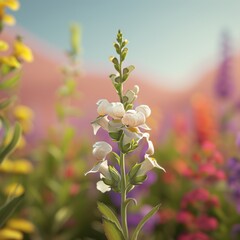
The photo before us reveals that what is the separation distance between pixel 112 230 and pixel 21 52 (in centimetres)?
107

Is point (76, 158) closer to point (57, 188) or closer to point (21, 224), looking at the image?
point (57, 188)

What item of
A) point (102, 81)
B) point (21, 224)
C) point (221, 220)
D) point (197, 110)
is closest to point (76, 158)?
point (197, 110)

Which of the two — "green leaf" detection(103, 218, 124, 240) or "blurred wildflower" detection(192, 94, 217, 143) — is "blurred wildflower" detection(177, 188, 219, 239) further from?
"blurred wildflower" detection(192, 94, 217, 143)

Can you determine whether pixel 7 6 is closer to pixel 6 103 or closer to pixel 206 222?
pixel 6 103

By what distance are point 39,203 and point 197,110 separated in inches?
74.8

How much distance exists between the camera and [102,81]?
773cm

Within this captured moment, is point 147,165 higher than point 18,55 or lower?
lower

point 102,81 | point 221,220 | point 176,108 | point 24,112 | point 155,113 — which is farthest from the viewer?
point 102,81

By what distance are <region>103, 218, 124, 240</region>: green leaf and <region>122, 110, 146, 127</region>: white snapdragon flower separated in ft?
1.05

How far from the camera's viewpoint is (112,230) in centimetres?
159

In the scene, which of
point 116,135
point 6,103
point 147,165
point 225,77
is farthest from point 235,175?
point 225,77

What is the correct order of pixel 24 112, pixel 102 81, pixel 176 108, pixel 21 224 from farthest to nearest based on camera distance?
pixel 102 81
pixel 176 108
pixel 24 112
pixel 21 224

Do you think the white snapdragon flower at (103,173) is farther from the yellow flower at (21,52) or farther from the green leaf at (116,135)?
the yellow flower at (21,52)

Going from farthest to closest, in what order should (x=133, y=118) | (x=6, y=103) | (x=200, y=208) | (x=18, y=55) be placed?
1. (x=200, y=208)
2. (x=18, y=55)
3. (x=6, y=103)
4. (x=133, y=118)
